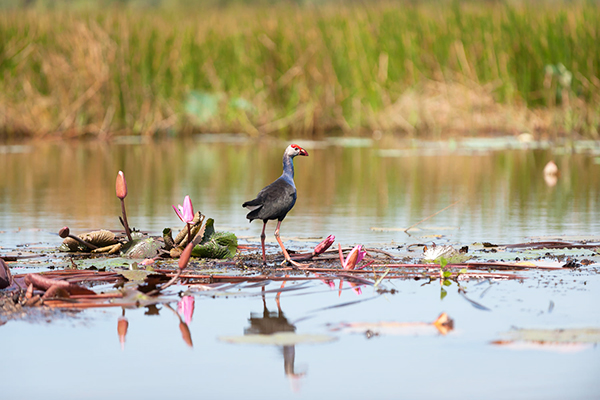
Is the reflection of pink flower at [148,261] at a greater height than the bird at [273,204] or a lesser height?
lesser

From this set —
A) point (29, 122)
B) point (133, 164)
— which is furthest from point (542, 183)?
point (29, 122)

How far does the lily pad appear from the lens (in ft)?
10.5

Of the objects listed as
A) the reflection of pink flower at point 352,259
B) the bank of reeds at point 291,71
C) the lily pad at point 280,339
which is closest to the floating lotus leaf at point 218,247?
the reflection of pink flower at point 352,259

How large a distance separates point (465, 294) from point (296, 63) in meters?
13.5

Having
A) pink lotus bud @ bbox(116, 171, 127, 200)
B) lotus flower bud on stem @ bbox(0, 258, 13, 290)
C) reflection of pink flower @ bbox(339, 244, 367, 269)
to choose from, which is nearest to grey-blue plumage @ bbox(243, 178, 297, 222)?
reflection of pink flower @ bbox(339, 244, 367, 269)

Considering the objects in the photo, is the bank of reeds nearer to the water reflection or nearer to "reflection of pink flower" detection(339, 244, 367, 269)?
the water reflection

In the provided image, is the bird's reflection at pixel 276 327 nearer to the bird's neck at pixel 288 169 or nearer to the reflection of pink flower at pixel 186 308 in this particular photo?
the reflection of pink flower at pixel 186 308

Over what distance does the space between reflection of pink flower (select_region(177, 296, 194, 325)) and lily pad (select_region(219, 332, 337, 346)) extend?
1.09ft

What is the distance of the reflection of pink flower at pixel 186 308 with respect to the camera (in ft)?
11.8

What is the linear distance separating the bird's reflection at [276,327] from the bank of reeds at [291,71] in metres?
12.5

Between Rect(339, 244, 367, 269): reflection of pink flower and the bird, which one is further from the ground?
the bird

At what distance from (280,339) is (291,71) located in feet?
46.5

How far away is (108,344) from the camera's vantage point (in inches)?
127

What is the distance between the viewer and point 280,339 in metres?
3.23
